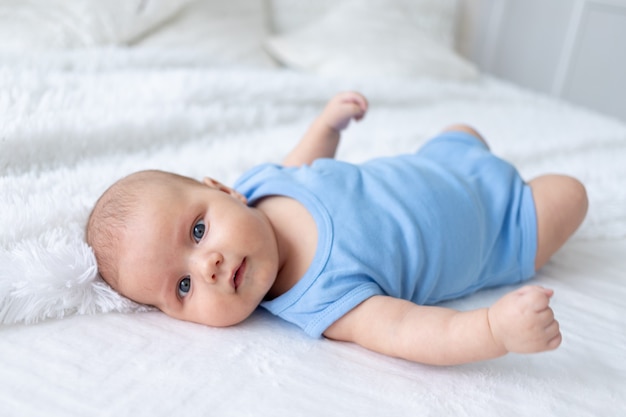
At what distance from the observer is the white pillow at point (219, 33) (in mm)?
1738

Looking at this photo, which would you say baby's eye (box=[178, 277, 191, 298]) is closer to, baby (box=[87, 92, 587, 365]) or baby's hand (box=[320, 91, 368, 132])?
baby (box=[87, 92, 587, 365])

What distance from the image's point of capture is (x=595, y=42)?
2389 mm

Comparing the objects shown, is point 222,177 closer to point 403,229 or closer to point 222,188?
point 222,188

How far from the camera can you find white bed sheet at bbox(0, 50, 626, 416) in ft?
2.05

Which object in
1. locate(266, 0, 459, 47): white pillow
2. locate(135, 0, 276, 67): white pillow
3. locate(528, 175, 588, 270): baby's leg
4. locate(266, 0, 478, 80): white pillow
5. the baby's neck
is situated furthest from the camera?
locate(266, 0, 459, 47): white pillow

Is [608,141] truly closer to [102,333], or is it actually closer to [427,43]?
[427,43]

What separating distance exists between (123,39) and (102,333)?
1.13 meters

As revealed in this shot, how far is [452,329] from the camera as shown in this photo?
674 mm

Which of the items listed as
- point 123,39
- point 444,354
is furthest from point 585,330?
point 123,39

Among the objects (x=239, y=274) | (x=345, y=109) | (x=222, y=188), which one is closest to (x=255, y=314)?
(x=239, y=274)

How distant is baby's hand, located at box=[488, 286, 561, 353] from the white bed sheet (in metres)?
0.08

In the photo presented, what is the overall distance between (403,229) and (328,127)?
366 millimetres

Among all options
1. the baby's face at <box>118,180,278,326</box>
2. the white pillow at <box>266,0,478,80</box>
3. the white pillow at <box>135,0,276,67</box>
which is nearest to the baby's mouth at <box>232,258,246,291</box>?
the baby's face at <box>118,180,278,326</box>

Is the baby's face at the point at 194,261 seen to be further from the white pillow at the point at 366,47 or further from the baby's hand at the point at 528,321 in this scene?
the white pillow at the point at 366,47
